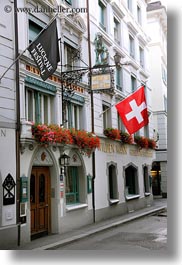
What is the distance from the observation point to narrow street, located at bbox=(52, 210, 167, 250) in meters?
7.17

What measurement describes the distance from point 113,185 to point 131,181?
87cm

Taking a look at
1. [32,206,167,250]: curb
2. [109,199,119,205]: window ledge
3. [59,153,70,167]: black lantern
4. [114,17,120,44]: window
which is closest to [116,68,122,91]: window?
[114,17,120,44]: window

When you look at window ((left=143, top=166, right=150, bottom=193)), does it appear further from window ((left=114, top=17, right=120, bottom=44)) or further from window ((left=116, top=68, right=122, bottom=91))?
window ((left=114, top=17, right=120, bottom=44))

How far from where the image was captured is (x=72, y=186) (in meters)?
11.4

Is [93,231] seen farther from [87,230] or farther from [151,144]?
[151,144]

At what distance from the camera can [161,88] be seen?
403 inches

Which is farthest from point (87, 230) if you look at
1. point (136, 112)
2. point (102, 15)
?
point (102, 15)

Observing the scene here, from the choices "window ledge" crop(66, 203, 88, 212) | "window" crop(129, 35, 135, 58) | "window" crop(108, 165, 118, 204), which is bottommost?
"window ledge" crop(66, 203, 88, 212)

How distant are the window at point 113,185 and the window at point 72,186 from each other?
1.08 metres

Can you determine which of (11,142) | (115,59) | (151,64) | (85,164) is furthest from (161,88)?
(11,142)

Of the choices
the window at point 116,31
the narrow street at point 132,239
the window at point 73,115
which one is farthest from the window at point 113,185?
the window at point 116,31

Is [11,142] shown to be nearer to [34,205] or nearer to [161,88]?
[34,205]

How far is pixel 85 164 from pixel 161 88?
10.2 feet

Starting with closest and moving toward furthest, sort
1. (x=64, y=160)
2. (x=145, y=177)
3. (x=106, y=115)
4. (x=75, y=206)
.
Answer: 1. (x=64, y=160)
2. (x=75, y=206)
3. (x=145, y=177)
4. (x=106, y=115)
